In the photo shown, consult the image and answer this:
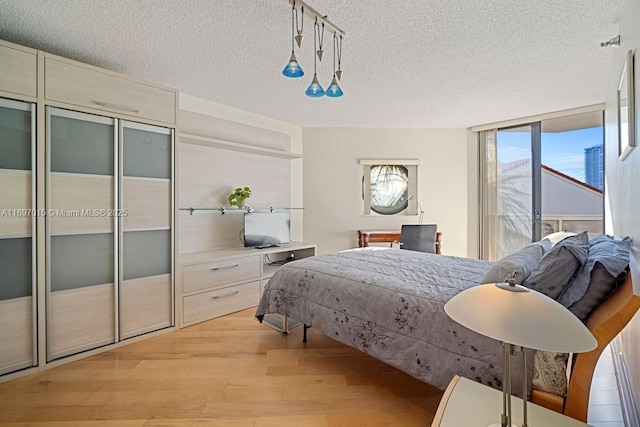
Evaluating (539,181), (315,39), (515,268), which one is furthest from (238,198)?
(539,181)

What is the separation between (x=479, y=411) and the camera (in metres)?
1.05

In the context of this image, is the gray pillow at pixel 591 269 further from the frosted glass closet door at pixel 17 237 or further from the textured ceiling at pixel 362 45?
the frosted glass closet door at pixel 17 237

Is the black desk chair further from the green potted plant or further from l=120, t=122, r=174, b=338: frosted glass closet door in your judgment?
l=120, t=122, r=174, b=338: frosted glass closet door

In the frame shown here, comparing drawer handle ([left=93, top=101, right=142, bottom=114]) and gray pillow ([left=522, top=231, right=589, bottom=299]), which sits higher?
drawer handle ([left=93, top=101, right=142, bottom=114])

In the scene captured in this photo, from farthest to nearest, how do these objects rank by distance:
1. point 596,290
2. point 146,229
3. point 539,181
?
point 539,181 → point 146,229 → point 596,290

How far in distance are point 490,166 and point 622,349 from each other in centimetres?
296

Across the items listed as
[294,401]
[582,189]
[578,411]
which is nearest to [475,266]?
[578,411]

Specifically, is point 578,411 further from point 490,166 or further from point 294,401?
point 490,166

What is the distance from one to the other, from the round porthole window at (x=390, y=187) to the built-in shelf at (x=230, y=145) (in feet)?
4.50

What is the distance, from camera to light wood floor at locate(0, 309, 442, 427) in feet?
5.38

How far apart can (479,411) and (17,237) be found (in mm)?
2821

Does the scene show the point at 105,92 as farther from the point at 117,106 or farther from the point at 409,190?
the point at 409,190

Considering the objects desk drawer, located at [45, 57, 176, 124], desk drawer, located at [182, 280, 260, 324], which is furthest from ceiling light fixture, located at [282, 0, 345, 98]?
desk drawer, located at [182, 280, 260, 324]

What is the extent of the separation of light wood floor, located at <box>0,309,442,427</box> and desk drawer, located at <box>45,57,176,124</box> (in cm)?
195
